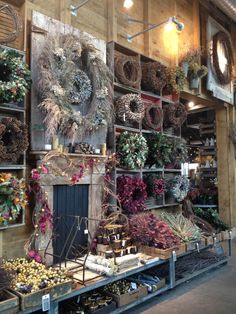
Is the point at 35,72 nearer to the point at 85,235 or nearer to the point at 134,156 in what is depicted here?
the point at 134,156

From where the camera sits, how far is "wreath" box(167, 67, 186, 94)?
508 centimetres

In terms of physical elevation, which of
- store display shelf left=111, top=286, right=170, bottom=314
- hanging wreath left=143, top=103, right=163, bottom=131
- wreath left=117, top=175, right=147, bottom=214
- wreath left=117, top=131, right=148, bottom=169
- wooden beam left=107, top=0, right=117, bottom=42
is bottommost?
store display shelf left=111, top=286, right=170, bottom=314

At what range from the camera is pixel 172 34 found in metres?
5.54

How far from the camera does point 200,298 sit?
11.9 ft

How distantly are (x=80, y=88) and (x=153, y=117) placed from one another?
5.08 ft

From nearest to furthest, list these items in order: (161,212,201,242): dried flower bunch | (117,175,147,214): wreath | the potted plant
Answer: (117,175,147,214): wreath, (161,212,201,242): dried flower bunch, the potted plant

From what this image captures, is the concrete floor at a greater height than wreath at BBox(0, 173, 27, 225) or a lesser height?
lesser

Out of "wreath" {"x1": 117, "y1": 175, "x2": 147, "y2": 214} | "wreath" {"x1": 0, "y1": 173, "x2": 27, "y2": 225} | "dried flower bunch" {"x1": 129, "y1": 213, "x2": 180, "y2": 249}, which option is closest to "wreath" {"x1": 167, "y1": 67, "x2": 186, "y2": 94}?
"wreath" {"x1": 117, "y1": 175, "x2": 147, "y2": 214}

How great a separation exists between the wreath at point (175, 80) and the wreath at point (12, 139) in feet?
9.28

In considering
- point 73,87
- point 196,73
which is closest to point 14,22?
point 73,87

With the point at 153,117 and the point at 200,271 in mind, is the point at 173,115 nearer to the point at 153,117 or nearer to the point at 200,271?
the point at 153,117

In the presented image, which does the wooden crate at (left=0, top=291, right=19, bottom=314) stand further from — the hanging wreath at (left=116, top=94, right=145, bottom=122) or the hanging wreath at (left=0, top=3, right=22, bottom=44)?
the hanging wreath at (left=116, top=94, right=145, bottom=122)

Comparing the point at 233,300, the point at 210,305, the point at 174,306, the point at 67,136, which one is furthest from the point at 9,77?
the point at 233,300

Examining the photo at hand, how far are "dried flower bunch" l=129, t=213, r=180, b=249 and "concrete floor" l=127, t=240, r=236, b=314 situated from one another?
1.93ft
